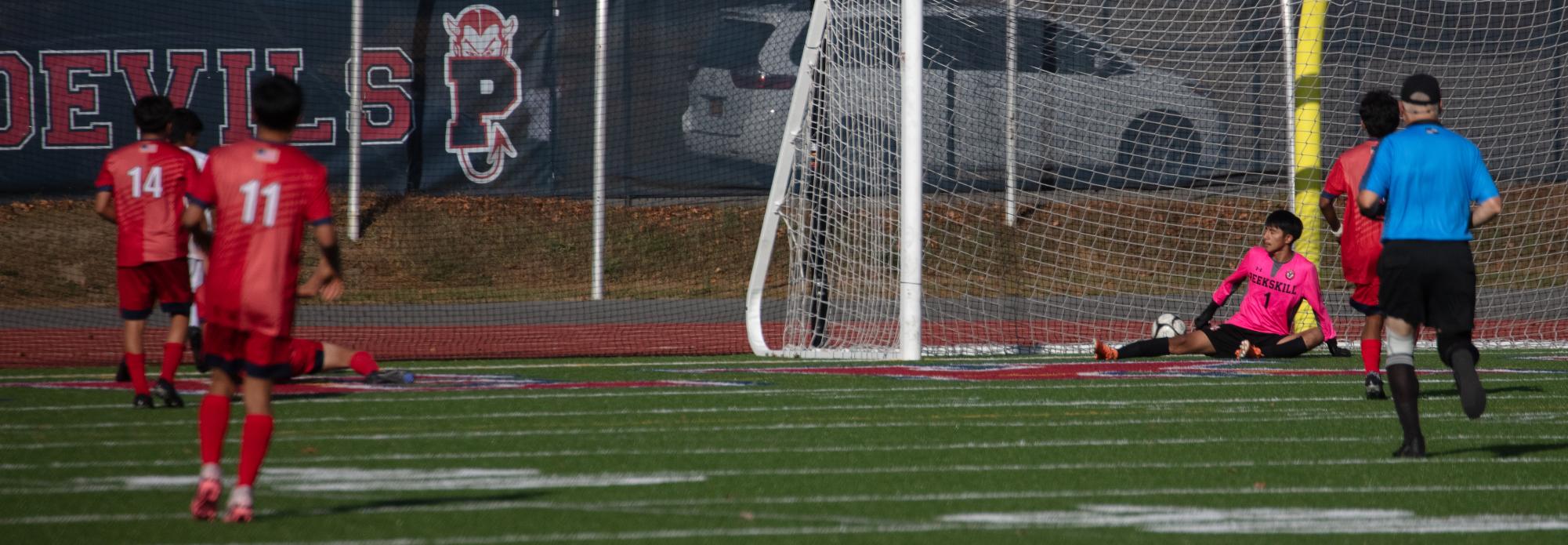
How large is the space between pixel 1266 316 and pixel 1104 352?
4.11 ft

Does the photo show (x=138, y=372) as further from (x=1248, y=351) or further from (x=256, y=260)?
(x=1248, y=351)

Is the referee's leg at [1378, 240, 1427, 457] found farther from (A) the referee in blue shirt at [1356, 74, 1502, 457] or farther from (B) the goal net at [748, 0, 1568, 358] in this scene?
(B) the goal net at [748, 0, 1568, 358]

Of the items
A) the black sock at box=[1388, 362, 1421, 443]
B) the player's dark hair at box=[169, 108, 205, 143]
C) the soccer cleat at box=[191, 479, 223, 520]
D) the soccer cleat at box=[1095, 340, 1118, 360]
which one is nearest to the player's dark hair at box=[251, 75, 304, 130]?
the soccer cleat at box=[191, 479, 223, 520]

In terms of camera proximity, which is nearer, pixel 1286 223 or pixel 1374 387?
pixel 1374 387

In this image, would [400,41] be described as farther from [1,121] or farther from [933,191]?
[933,191]

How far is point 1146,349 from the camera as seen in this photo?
40.2ft

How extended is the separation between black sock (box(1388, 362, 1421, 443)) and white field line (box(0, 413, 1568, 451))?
52.9 inches

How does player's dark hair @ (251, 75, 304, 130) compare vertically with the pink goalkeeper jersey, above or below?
above

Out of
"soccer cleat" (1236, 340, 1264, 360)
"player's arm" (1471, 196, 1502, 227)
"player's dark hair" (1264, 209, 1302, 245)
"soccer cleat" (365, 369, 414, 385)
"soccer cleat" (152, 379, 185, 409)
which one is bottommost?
"soccer cleat" (365, 369, 414, 385)

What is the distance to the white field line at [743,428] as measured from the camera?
7336 mm

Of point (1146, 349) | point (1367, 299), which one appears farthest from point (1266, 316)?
point (1367, 299)

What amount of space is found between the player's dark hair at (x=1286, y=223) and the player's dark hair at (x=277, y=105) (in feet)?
27.0

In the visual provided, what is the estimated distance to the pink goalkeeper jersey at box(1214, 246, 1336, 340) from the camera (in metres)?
12.0

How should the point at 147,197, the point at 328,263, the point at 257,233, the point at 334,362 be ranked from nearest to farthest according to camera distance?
the point at 257,233
the point at 328,263
the point at 147,197
the point at 334,362
